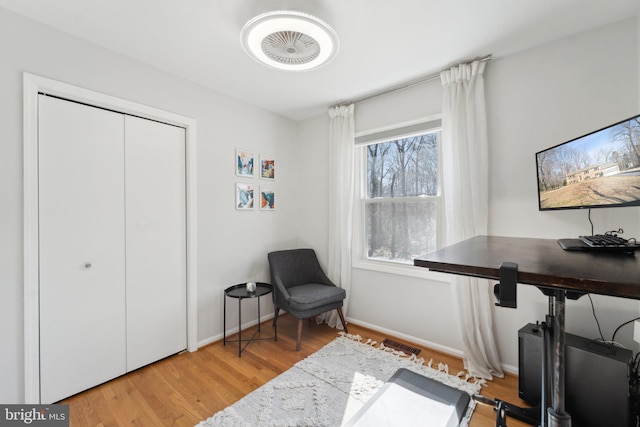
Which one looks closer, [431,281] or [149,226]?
[149,226]

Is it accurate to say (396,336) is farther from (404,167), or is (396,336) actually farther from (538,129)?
(538,129)

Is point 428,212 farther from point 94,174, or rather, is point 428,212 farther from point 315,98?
point 94,174

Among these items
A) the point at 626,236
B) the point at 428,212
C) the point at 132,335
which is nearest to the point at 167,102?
the point at 132,335

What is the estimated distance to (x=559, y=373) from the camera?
0.80 m

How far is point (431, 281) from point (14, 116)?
3.33 metres

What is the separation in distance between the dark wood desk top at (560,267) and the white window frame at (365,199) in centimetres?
165

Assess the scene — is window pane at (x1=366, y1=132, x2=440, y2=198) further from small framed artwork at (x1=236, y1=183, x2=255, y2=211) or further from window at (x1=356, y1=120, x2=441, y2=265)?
small framed artwork at (x1=236, y1=183, x2=255, y2=211)

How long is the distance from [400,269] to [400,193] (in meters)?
Answer: 0.80

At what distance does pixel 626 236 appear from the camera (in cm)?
170

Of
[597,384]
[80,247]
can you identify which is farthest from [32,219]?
[597,384]

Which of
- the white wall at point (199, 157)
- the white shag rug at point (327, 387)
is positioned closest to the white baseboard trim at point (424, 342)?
the white shag rug at point (327, 387)

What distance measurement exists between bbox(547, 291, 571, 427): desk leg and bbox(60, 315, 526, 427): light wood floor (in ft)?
1.85

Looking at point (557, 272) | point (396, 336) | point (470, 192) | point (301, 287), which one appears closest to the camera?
point (557, 272)

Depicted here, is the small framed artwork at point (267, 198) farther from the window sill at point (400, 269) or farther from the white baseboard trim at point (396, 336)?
the white baseboard trim at point (396, 336)
